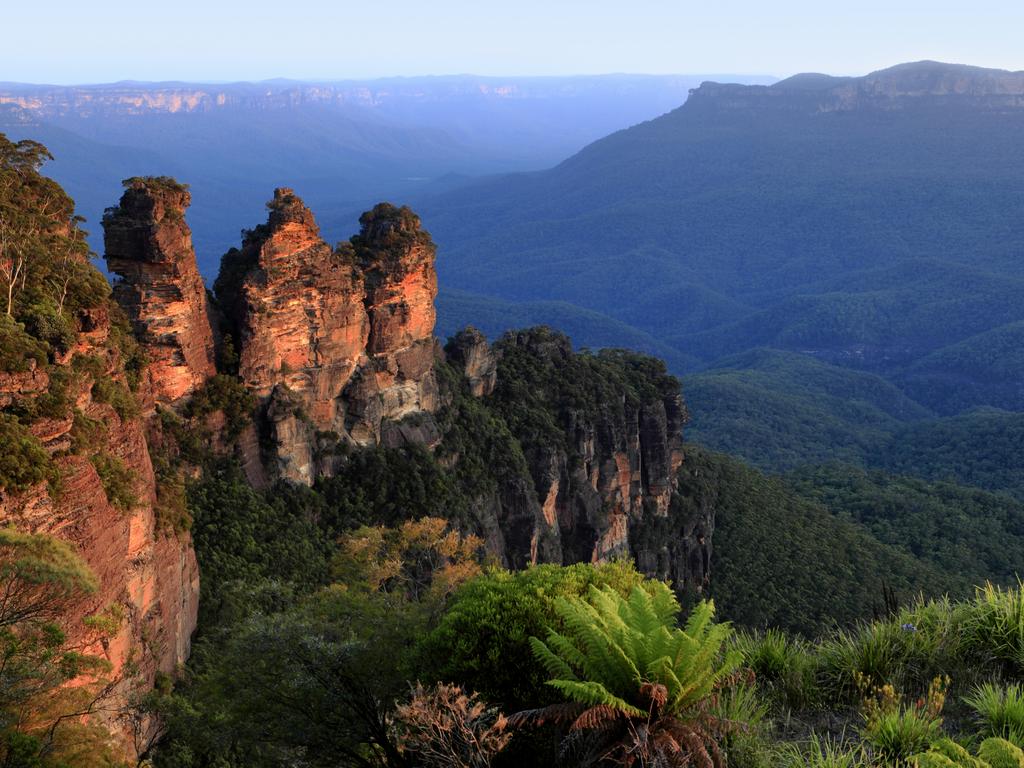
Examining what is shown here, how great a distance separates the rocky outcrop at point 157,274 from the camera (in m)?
30.3

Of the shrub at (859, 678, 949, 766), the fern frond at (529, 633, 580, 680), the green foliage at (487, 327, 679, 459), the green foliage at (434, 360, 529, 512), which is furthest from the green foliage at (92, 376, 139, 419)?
the green foliage at (487, 327, 679, 459)

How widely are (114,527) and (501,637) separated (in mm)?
10765

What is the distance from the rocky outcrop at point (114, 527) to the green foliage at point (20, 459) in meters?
0.23

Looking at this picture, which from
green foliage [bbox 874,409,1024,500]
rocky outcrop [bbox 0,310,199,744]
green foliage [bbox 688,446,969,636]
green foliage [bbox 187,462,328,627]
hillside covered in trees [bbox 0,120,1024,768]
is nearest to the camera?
hillside covered in trees [bbox 0,120,1024,768]

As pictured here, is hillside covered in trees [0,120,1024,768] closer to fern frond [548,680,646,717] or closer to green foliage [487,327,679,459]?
fern frond [548,680,646,717]

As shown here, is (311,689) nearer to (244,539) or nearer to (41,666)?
(41,666)

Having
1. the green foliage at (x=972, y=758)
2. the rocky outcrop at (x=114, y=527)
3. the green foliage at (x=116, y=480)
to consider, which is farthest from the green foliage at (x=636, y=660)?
the green foliage at (x=116, y=480)

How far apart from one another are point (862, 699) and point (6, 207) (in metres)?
25.3

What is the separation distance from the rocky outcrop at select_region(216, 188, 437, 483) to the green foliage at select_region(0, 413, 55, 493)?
1658 centimetres

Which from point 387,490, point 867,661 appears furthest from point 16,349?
point 387,490

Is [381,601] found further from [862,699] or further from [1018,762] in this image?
[1018,762]

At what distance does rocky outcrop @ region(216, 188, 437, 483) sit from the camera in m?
35.0

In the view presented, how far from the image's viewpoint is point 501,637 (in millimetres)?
14570

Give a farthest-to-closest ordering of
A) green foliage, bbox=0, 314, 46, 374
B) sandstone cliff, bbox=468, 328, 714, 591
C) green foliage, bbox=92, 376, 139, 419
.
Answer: sandstone cliff, bbox=468, 328, 714, 591 → green foliage, bbox=92, 376, 139, 419 → green foliage, bbox=0, 314, 46, 374
